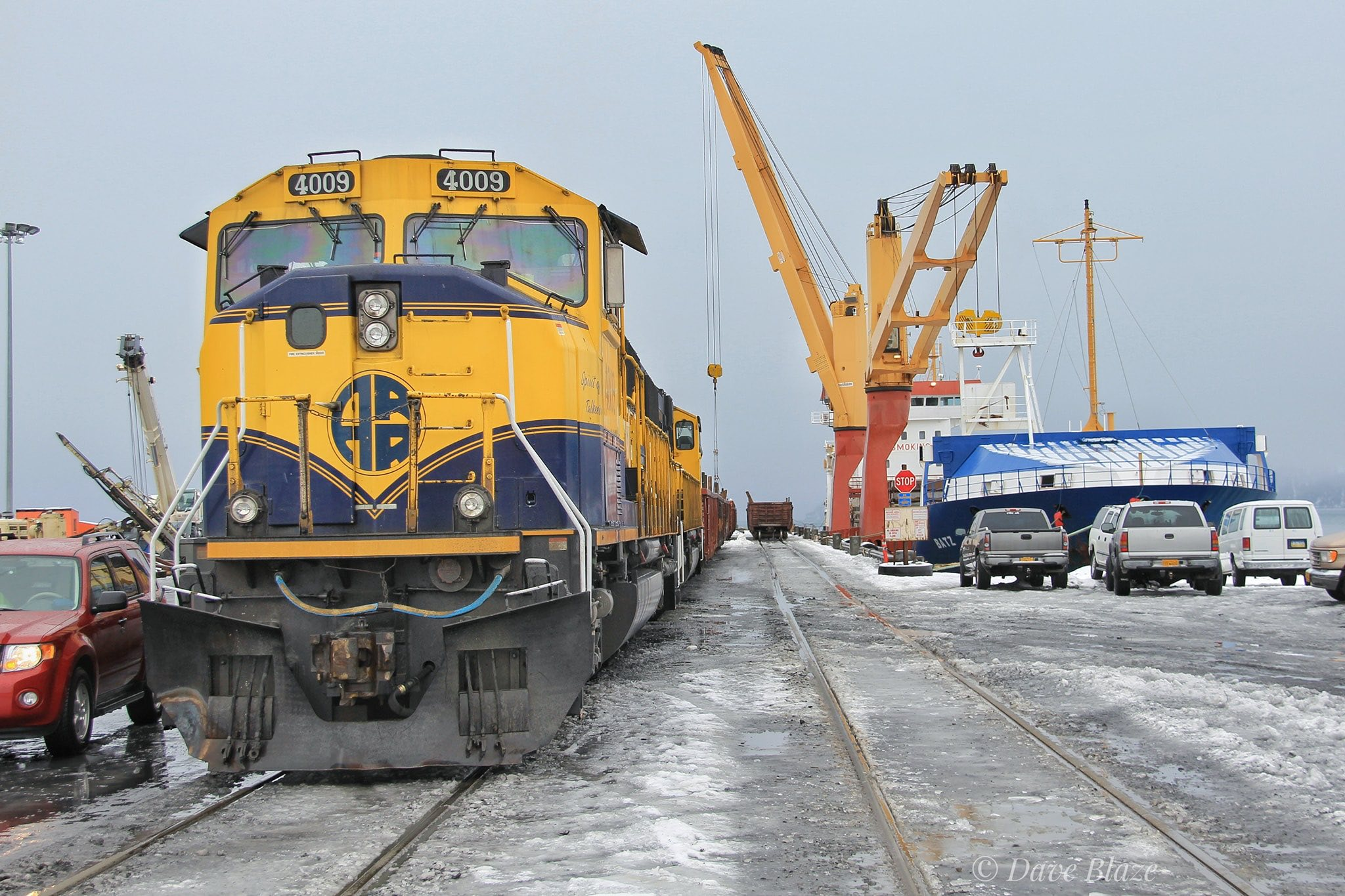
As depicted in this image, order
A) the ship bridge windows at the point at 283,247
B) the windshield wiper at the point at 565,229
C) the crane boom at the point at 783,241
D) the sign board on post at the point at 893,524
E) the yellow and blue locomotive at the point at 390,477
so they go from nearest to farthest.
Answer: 1. the yellow and blue locomotive at the point at 390,477
2. the ship bridge windows at the point at 283,247
3. the windshield wiper at the point at 565,229
4. the sign board on post at the point at 893,524
5. the crane boom at the point at 783,241

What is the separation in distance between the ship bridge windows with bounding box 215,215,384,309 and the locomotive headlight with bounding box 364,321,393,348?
763 millimetres

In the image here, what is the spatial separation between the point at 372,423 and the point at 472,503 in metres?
0.80

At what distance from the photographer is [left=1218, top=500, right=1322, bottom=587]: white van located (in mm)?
20141

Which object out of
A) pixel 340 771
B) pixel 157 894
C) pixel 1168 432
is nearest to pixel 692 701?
pixel 340 771

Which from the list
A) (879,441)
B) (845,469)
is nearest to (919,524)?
(879,441)

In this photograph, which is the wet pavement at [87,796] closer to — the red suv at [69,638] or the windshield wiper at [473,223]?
the red suv at [69,638]

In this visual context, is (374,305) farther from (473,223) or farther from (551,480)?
(551,480)

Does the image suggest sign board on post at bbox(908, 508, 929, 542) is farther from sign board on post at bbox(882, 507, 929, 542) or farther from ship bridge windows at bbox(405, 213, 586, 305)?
ship bridge windows at bbox(405, 213, 586, 305)

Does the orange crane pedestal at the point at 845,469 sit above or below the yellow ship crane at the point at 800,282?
below

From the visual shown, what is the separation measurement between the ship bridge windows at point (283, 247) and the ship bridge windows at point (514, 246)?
30cm

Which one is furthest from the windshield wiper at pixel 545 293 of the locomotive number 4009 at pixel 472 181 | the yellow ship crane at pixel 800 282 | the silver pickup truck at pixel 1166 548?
the yellow ship crane at pixel 800 282

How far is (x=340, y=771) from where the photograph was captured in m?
6.86

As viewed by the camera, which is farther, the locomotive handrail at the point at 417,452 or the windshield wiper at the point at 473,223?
the windshield wiper at the point at 473,223

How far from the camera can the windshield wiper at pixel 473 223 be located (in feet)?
24.6
